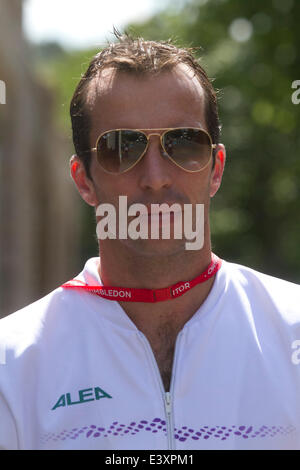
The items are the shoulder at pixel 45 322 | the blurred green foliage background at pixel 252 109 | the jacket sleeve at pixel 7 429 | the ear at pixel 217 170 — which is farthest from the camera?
the blurred green foliage background at pixel 252 109

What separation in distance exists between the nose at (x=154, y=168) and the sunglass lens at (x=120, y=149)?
3 cm

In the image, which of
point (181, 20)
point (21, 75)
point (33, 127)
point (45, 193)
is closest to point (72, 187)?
point (45, 193)

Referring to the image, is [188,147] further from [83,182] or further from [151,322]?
[151,322]

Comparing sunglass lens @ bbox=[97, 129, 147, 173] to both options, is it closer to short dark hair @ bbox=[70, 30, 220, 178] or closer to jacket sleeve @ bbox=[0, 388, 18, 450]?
short dark hair @ bbox=[70, 30, 220, 178]

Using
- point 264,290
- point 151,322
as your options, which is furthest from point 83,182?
point 264,290

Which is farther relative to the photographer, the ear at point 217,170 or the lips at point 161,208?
the ear at point 217,170

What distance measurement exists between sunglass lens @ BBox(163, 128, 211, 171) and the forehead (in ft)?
0.14

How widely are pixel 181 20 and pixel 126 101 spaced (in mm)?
8485

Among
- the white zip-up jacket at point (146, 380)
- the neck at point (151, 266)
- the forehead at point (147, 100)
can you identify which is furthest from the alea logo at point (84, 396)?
the forehead at point (147, 100)

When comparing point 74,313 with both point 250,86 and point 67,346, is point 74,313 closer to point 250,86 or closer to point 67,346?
point 67,346

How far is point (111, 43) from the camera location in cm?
338

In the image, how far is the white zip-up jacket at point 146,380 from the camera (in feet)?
9.41

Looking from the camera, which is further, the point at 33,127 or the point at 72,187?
the point at 72,187

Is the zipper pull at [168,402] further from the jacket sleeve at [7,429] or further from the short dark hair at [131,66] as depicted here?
the short dark hair at [131,66]
